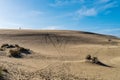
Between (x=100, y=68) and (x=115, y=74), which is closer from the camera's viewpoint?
(x=115, y=74)

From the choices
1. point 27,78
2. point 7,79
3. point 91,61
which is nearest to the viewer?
point 7,79

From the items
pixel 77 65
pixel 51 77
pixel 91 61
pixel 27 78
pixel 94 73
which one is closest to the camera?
pixel 27 78

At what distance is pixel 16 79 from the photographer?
1115cm

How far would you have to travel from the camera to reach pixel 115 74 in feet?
51.1

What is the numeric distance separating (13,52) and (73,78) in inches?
390

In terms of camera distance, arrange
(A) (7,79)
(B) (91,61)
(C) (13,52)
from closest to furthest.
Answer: (A) (7,79), (B) (91,61), (C) (13,52)

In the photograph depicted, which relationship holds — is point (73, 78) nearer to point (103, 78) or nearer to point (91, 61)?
point (103, 78)

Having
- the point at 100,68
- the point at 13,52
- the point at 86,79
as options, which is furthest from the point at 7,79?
the point at 13,52

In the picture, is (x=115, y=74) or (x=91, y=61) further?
(x=91, y=61)

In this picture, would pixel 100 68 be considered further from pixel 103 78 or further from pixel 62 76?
pixel 62 76

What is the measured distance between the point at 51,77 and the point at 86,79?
8.18 feet

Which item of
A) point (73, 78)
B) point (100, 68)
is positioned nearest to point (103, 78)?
point (73, 78)

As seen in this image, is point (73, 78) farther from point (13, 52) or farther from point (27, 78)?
point (13, 52)

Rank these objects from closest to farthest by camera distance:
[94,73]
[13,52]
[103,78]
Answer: [103,78] < [94,73] < [13,52]
